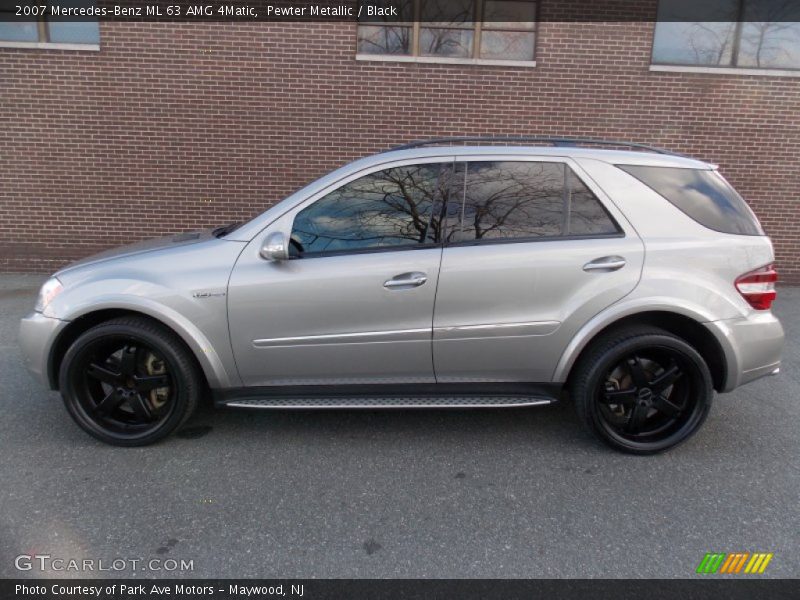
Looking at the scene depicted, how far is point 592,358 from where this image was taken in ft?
10.6

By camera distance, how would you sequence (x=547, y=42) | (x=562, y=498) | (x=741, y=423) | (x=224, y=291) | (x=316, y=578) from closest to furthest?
(x=316, y=578), (x=562, y=498), (x=224, y=291), (x=741, y=423), (x=547, y=42)

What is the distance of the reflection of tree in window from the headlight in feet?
7.85

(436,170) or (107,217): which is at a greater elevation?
(436,170)

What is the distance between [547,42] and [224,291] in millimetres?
6301

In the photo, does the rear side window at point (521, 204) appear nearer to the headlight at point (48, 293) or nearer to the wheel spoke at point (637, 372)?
the wheel spoke at point (637, 372)

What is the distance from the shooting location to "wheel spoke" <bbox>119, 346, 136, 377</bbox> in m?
3.30

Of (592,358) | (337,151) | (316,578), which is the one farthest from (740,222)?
(337,151)

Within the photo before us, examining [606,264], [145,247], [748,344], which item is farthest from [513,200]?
[145,247]

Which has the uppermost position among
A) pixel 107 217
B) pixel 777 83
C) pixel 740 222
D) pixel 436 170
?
pixel 777 83

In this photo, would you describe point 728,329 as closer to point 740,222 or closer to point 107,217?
point 740,222

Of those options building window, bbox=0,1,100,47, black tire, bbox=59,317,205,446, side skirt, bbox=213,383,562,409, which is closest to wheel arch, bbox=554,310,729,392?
side skirt, bbox=213,383,562,409

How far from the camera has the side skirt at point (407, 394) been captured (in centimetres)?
329

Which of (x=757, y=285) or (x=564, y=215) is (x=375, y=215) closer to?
(x=564, y=215)
